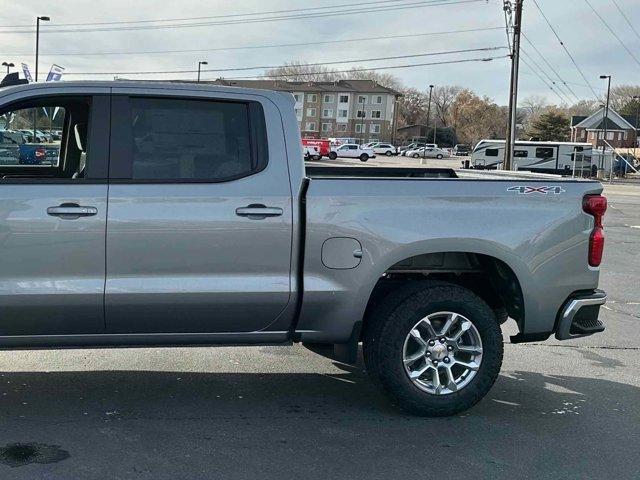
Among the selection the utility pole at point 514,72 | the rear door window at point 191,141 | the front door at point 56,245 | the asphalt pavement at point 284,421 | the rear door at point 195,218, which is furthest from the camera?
the utility pole at point 514,72

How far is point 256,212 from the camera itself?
4.08 m

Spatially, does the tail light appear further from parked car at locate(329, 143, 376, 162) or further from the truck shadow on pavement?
parked car at locate(329, 143, 376, 162)

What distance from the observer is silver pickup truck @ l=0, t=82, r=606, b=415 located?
396 centimetres

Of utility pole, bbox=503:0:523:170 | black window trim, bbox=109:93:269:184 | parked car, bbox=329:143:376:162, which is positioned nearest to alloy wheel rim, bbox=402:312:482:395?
black window trim, bbox=109:93:269:184

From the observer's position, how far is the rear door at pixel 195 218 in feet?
13.1

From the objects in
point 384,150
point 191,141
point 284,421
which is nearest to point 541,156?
point 384,150

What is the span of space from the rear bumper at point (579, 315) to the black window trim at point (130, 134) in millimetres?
2192

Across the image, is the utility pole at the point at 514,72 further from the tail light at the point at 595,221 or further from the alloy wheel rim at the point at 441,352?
the alloy wheel rim at the point at 441,352

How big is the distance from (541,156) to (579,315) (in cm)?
5830

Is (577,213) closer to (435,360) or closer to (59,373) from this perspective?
(435,360)

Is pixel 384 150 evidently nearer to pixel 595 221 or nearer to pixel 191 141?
pixel 595 221

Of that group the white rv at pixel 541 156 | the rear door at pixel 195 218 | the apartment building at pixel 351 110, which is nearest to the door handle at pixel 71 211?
the rear door at pixel 195 218

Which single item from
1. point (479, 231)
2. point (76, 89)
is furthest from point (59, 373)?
point (479, 231)

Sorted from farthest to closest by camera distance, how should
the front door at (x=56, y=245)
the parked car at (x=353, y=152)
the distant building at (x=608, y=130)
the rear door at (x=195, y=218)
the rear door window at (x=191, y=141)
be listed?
the distant building at (x=608, y=130)
the parked car at (x=353, y=152)
the rear door window at (x=191, y=141)
the rear door at (x=195, y=218)
the front door at (x=56, y=245)
